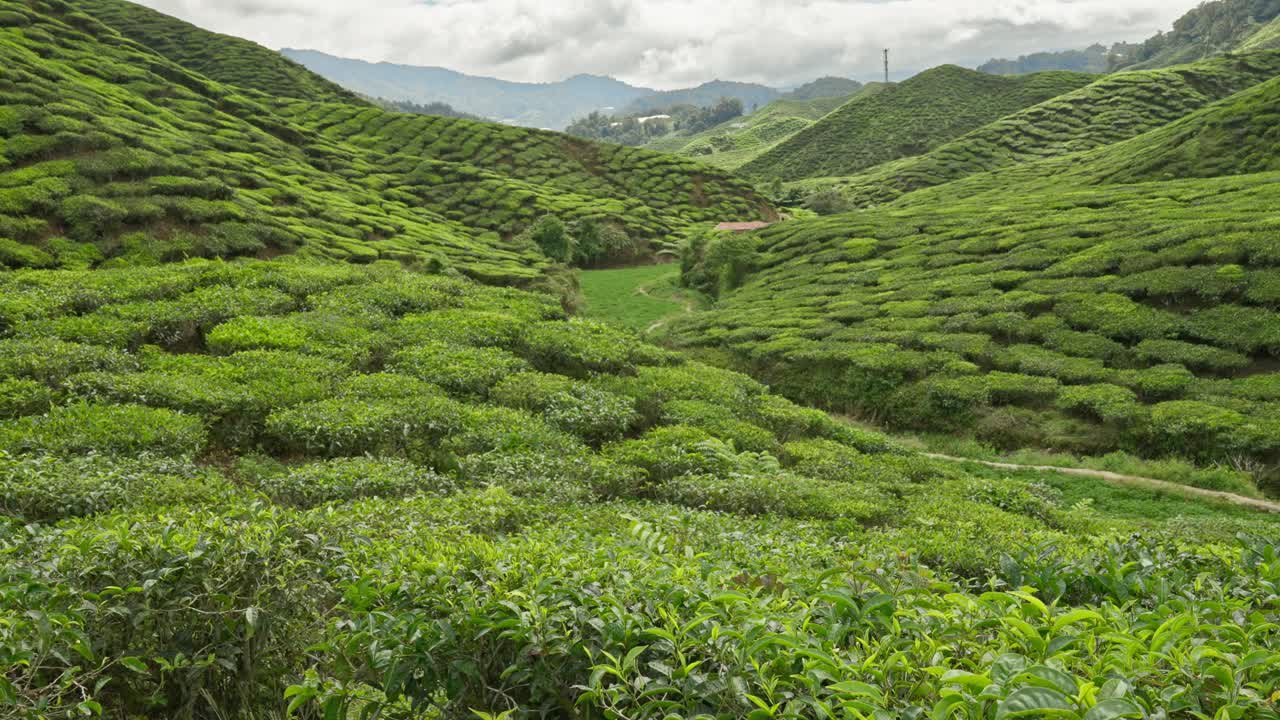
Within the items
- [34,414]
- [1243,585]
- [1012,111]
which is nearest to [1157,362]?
[1243,585]

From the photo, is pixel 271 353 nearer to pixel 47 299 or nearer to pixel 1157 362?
pixel 47 299

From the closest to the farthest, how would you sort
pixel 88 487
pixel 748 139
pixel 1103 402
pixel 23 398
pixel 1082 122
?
pixel 88 487, pixel 23 398, pixel 1103 402, pixel 1082 122, pixel 748 139

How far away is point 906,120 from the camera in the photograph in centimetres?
9938

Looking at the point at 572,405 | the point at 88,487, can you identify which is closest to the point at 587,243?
the point at 572,405

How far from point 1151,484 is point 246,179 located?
36.0 meters

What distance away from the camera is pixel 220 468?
9133 mm

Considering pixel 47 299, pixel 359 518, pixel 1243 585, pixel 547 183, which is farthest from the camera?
pixel 547 183

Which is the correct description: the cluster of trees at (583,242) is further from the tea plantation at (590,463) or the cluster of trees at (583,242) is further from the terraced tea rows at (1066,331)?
the terraced tea rows at (1066,331)

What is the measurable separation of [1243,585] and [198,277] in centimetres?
1812

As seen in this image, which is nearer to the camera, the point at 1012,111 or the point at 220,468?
the point at 220,468

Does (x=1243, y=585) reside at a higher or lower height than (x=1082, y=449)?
higher

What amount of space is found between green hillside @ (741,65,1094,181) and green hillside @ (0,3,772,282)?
3563 centimetres

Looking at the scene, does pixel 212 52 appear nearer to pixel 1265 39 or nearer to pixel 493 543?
pixel 493 543

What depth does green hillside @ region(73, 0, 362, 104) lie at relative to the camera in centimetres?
6950
